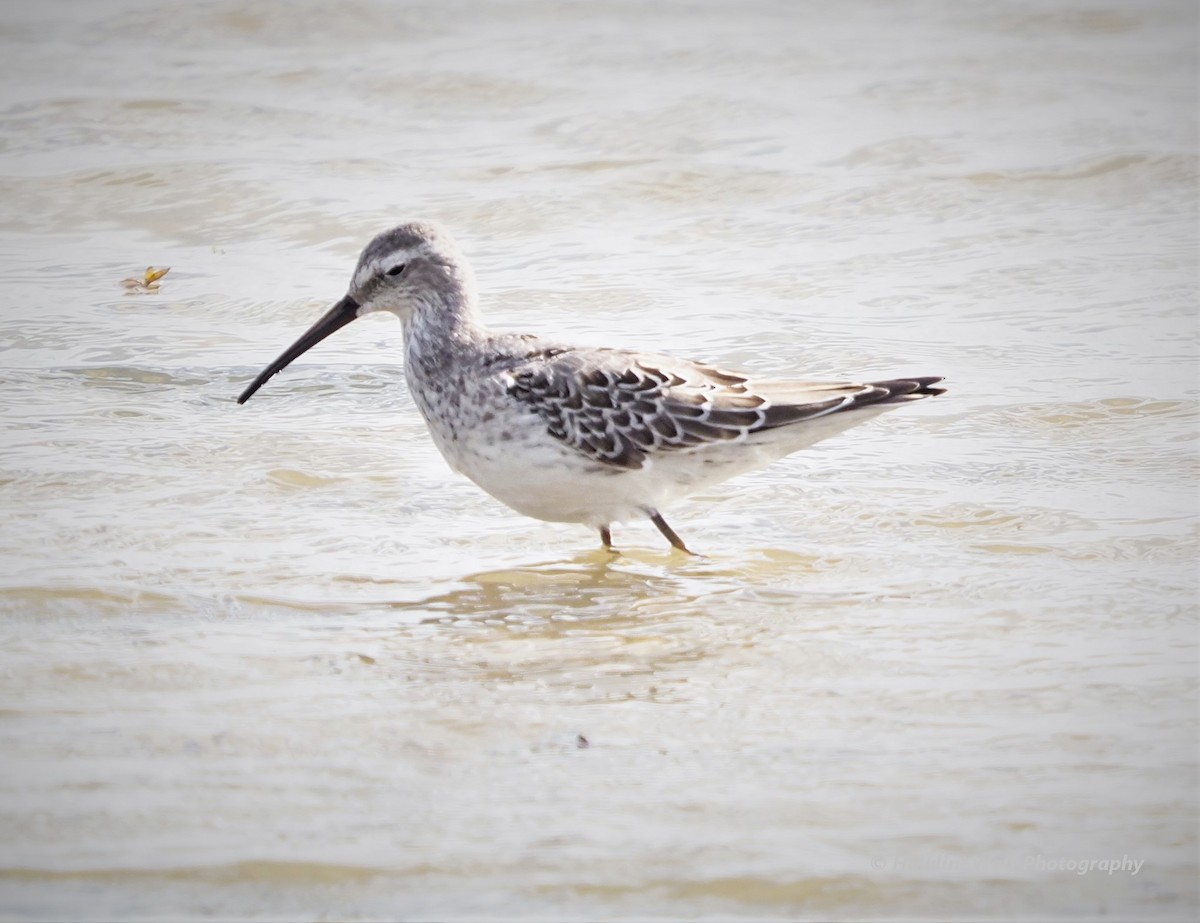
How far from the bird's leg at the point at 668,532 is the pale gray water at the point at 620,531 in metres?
0.22

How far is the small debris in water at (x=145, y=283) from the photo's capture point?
1028 cm

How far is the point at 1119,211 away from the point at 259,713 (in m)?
8.61

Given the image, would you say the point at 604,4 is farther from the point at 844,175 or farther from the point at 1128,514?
the point at 1128,514

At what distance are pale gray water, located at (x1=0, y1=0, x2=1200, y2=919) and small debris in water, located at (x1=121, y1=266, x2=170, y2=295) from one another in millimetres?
187

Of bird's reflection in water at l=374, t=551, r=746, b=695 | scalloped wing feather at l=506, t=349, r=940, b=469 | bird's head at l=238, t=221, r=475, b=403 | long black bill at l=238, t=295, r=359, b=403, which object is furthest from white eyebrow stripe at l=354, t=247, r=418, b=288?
bird's reflection in water at l=374, t=551, r=746, b=695

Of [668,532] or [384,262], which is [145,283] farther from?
[668,532]

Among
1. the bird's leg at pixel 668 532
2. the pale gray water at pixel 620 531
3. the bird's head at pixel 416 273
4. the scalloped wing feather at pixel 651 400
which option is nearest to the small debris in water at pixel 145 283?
the pale gray water at pixel 620 531

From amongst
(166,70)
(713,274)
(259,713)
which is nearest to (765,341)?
(713,274)

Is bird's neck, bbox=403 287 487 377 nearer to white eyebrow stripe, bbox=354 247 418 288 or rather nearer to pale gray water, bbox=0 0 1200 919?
white eyebrow stripe, bbox=354 247 418 288

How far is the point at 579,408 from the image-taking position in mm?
6863

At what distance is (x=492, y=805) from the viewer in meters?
4.66

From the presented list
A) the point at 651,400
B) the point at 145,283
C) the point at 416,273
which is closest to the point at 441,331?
the point at 416,273

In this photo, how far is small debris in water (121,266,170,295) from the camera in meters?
10.3

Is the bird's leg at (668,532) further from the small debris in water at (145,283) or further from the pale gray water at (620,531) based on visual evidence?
the small debris in water at (145,283)
